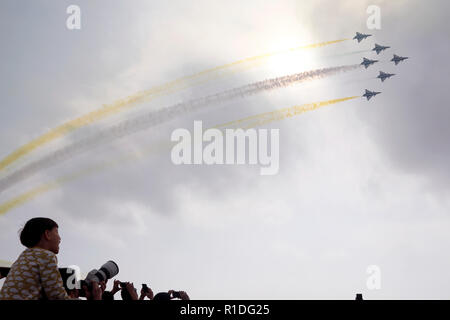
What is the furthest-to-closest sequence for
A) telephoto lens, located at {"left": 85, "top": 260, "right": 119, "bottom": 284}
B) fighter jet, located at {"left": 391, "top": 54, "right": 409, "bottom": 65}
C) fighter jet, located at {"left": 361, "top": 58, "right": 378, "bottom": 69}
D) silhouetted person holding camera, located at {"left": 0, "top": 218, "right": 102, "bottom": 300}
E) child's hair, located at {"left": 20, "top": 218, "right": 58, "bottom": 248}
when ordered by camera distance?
fighter jet, located at {"left": 391, "top": 54, "right": 409, "bottom": 65}, fighter jet, located at {"left": 361, "top": 58, "right": 378, "bottom": 69}, telephoto lens, located at {"left": 85, "top": 260, "right": 119, "bottom": 284}, child's hair, located at {"left": 20, "top": 218, "right": 58, "bottom": 248}, silhouetted person holding camera, located at {"left": 0, "top": 218, "right": 102, "bottom": 300}

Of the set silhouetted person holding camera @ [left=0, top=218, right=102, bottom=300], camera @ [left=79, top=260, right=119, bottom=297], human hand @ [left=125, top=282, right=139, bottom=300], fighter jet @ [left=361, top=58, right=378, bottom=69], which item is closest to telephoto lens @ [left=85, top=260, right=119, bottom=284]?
camera @ [left=79, top=260, right=119, bottom=297]

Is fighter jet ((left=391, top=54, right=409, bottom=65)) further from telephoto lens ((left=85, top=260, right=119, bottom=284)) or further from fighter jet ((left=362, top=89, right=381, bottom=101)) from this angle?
telephoto lens ((left=85, top=260, right=119, bottom=284))

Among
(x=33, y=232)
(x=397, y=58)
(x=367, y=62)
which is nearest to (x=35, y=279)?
(x=33, y=232)

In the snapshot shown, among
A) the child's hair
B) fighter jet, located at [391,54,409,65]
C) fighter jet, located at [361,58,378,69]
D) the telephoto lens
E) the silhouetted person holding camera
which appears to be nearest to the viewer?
the silhouetted person holding camera

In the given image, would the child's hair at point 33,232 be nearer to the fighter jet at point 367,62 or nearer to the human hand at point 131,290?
the human hand at point 131,290

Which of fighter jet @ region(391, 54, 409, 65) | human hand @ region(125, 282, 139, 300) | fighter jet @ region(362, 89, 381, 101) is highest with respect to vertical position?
fighter jet @ region(391, 54, 409, 65)

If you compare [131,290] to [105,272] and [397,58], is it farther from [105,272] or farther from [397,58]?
[397,58]

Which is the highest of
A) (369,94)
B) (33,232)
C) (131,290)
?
(369,94)

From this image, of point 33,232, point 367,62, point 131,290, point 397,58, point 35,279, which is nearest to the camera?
point 35,279

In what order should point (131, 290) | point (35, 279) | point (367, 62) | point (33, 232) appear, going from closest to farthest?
point (35, 279) < point (33, 232) < point (131, 290) < point (367, 62)

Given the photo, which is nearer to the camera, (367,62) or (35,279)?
(35,279)

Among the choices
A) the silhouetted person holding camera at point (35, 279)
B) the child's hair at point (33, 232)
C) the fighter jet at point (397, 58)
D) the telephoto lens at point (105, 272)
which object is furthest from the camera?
the fighter jet at point (397, 58)

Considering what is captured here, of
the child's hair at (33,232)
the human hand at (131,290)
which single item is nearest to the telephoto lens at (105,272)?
the human hand at (131,290)

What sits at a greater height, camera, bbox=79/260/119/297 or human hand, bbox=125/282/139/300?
camera, bbox=79/260/119/297
